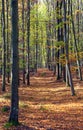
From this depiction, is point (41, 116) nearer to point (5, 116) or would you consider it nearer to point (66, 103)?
point (5, 116)

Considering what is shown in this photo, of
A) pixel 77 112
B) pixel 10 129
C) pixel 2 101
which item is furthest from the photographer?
pixel 2 101

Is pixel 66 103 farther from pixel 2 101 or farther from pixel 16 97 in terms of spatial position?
pixel 16 97

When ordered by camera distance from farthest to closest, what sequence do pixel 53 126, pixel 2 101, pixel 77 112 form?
pixel 2 101 → pixel 77 112 → pixel 53 126

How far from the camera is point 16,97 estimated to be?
1172 cm

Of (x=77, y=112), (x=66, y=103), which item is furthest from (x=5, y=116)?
(x=66, y=103)

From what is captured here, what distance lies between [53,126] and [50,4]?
157 feet

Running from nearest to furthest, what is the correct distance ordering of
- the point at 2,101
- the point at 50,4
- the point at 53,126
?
1. the point at 53,126
2. the point at 2,101
3. the point at 50,4

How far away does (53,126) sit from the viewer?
12227mm

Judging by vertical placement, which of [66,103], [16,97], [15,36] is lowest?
[66,103]

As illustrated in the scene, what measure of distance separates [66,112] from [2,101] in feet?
14.2

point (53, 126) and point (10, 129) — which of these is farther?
point (53, 126)

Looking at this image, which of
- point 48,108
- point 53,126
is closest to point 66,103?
point 48,108

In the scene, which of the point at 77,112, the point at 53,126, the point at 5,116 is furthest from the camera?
the point at 77,112

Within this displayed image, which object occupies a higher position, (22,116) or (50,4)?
(50,4)
